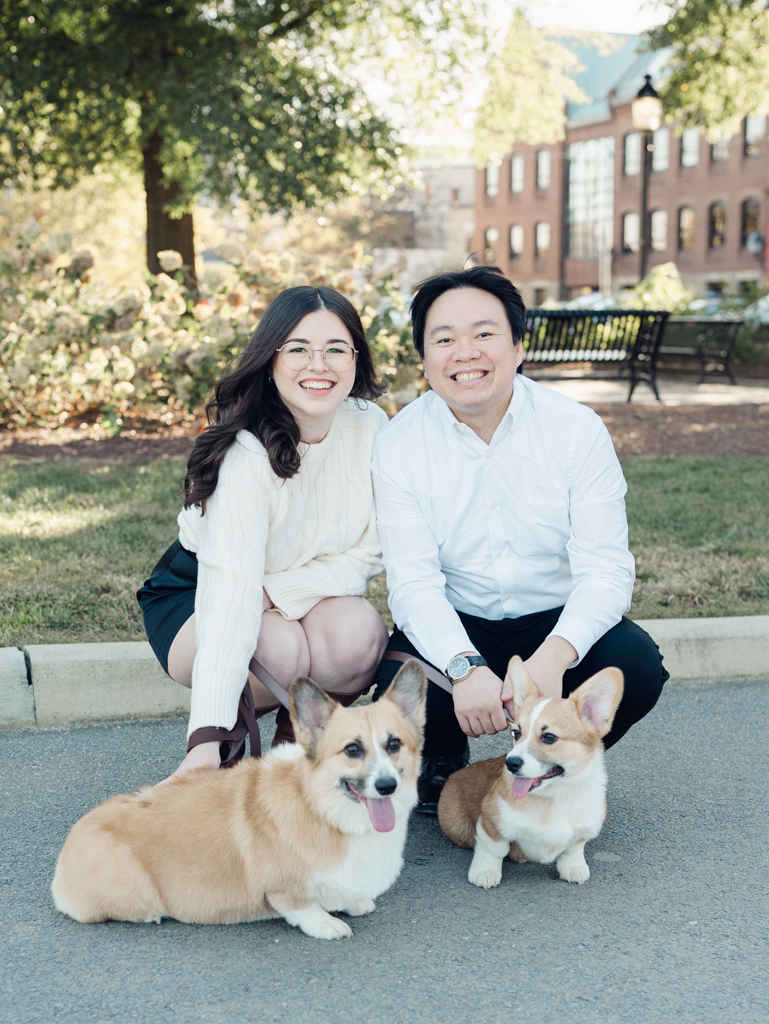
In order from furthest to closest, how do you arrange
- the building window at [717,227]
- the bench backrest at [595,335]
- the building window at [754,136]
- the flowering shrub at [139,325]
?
the building window at [717,227] < the building window at [754,136] < the bench backrest at [595,335] < the flowering shrub at [139,325]

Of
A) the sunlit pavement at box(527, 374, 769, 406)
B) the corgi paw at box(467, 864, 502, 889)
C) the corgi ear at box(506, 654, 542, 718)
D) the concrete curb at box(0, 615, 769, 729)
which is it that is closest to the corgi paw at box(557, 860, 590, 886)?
the corgi paw at box(467, 864, 502, 889)

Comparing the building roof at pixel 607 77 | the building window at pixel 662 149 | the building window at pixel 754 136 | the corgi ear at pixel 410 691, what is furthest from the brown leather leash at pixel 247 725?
the building roof at pixel 607 77

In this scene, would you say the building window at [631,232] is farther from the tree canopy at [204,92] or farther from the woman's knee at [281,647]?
the woman's knee at [281,647]

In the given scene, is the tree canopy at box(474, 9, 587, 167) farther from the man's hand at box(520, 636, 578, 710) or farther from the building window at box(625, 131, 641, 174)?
the building window at box(625, 131, 641, 174)

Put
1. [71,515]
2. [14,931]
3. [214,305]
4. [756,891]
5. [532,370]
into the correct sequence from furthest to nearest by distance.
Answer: [532,370]
[214,305]
[71,515]
[756,891]
[14,931]

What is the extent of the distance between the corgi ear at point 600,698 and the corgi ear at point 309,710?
71 cm

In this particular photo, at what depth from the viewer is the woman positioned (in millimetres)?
2852

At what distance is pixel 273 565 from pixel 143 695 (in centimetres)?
112

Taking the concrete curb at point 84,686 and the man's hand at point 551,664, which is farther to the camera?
the concrete curb at point 84,686

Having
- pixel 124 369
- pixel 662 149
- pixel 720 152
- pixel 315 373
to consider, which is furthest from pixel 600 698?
pixel 662 149

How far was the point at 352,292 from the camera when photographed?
29.0 feet

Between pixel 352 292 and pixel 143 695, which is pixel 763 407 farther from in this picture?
pixel 143 695

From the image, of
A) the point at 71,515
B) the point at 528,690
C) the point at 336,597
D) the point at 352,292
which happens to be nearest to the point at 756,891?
the point at 528,690

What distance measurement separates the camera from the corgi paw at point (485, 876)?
275 centimetres
